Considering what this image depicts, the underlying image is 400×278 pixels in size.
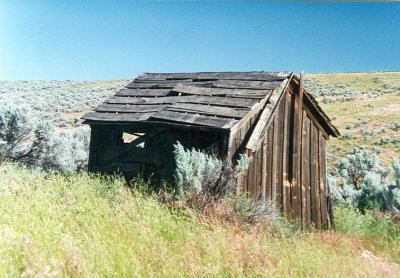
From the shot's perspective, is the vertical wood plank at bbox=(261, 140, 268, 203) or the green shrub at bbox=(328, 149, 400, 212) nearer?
the vertical wood plank at bbox=(261, 140, 268, 203)

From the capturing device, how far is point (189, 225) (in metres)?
6.46

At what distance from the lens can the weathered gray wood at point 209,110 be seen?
9484 mm

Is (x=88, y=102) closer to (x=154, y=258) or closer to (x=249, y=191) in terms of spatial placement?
(x=249, y=191)

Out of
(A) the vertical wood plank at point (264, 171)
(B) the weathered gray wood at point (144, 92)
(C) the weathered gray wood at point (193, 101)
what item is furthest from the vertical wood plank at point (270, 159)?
(B) the weathered gray wood at point (144, 92)

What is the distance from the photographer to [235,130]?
30.1 feet

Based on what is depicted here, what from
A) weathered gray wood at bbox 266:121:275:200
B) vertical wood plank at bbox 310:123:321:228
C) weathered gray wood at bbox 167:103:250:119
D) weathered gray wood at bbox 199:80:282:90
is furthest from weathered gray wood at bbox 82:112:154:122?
vertical wood plank at bbox 310:123:321:228

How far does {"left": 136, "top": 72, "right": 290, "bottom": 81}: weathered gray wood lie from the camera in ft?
36.2

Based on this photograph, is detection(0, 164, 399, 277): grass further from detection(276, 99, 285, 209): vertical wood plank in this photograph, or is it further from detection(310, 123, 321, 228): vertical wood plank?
detection(310, 123, 321, 228): vertical wood plank

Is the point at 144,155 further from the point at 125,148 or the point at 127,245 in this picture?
the point at 127,245

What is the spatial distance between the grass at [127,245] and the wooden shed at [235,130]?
281 cm

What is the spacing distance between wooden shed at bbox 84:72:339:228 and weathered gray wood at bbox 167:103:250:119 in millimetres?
23

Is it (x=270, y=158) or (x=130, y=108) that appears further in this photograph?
(x=130, y=108)

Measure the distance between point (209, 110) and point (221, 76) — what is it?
2310 millimetres

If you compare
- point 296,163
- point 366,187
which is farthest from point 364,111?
point 296,163
